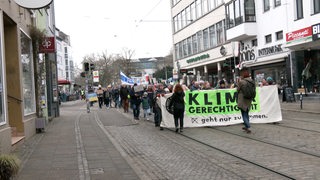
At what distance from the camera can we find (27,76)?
14.5 metres

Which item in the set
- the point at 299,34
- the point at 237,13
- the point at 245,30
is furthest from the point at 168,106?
the point at 237,13

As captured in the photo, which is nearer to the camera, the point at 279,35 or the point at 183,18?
the point at 279,35

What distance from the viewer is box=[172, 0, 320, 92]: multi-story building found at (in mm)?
27372

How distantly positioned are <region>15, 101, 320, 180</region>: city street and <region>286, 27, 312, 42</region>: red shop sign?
12652 millimetres

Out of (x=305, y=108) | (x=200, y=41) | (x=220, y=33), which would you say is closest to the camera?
(x=305, y=108)

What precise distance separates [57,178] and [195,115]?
8.27 m

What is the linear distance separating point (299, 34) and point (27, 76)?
17921 mm

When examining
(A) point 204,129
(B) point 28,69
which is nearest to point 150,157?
(A) point 204,129

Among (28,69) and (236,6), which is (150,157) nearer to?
(28,69)

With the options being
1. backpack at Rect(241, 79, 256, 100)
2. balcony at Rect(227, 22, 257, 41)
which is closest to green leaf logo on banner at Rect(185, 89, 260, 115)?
backpack at Rect(241, 79, 256, 100)

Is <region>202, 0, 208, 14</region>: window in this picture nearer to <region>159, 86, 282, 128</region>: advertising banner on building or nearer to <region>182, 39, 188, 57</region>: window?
<region>182, 39, 188, 57</region>: window

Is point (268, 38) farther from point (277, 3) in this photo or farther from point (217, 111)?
point (217, 111)

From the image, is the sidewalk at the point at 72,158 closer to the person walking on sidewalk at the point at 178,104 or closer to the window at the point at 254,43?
the person walking on sidewalk at the point at 178,104

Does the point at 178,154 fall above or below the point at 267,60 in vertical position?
below
